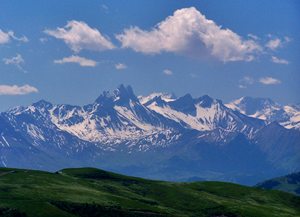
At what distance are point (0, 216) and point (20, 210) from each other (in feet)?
47.7

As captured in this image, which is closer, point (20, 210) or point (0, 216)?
point (0, 216)

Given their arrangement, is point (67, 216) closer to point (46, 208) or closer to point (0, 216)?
point (46, 208)

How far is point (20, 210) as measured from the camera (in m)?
192

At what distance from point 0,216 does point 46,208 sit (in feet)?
60.6

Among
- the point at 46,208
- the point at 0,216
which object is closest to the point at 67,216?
the point at 46,208

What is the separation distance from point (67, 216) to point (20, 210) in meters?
16.1

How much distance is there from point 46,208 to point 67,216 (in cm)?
868

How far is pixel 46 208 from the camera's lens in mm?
192875

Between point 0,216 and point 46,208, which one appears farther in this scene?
point 46,208

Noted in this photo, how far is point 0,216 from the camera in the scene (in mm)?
178125
